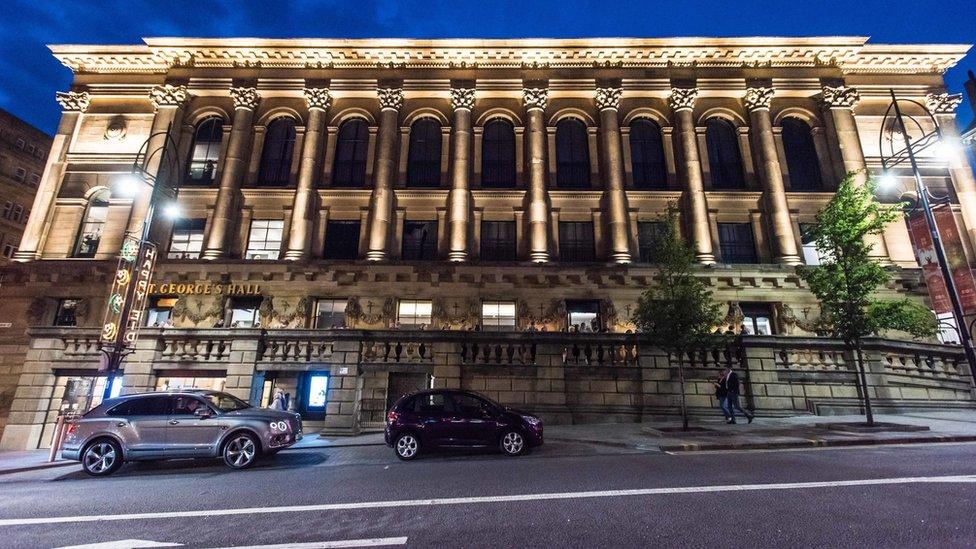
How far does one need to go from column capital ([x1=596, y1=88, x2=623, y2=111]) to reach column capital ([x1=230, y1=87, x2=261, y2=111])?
20976 mm

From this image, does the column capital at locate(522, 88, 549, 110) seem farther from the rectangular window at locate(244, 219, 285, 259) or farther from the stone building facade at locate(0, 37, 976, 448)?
the rectangular window at locate(244, 219, 285, 259)

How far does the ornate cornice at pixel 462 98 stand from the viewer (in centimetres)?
2467

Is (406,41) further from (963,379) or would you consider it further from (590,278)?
(963,379)

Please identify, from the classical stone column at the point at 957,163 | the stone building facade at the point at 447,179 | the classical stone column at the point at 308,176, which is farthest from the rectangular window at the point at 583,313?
the classical stone column at the point at 957,163

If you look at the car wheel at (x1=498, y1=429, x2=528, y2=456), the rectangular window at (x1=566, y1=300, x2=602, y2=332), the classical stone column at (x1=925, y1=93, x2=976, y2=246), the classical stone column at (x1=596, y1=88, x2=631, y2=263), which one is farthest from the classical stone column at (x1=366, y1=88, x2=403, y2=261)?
the classical stone column at (x1=925, y1=93, x2=976, y2=246)

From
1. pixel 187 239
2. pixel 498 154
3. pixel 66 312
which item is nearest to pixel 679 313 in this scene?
pixel 498 154

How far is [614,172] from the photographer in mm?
23109

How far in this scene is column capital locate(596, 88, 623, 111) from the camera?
965 inches

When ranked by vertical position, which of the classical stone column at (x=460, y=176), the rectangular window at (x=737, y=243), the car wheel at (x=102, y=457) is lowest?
the car wheel at (x=102, y=457)

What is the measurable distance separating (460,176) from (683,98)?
47.0 ft

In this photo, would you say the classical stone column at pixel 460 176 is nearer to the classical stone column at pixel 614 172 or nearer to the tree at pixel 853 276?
the classical stone column at pixel 614 172

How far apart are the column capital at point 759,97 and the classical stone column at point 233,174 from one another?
30002 millimetres

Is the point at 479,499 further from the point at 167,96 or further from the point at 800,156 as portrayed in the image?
the point at 167,96

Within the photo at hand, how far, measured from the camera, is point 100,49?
24.9 meters
